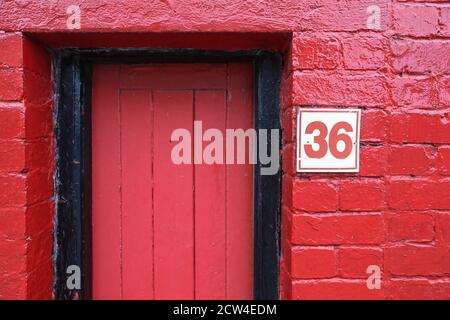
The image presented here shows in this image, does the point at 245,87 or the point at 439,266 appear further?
the point at 245,87

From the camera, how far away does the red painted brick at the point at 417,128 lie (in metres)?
1.45

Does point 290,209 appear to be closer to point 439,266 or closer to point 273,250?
point 273,250

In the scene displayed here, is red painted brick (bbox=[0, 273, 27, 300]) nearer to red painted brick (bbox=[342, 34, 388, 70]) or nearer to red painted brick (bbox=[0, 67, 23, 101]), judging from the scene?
red painted brick (bbox=[0, 67, 23, 101])

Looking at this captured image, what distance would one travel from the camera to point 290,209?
1479 mm

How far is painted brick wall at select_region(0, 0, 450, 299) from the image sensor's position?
1434 mm

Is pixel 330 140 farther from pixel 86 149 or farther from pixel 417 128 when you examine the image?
pixel 86 149

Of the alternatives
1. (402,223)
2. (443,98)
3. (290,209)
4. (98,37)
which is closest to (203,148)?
(290,209)

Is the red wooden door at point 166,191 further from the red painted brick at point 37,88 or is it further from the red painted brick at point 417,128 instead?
the red painted brick at point 417,128

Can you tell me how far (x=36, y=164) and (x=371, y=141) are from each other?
1.27 metres

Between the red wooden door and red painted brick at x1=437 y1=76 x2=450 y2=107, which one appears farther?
the red wooden door

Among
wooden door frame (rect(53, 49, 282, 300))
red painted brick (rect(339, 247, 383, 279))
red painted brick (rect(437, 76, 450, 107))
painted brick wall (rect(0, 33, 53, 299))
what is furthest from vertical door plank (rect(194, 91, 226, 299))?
red painted brick (rect(437, 76, 450, 107))

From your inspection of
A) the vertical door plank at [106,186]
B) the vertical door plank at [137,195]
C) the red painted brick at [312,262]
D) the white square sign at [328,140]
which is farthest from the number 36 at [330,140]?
the vertical door plank at [106,186]

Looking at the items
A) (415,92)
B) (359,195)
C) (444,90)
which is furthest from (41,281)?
(444,90)

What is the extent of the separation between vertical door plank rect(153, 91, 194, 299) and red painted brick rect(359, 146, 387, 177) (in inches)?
28.4
